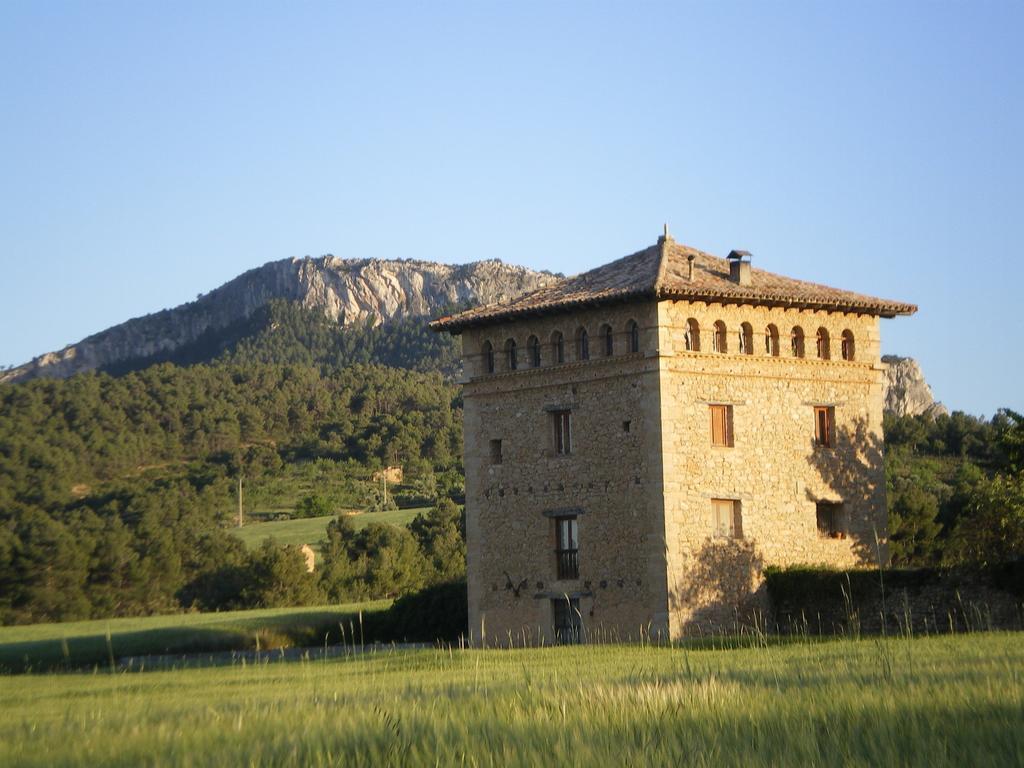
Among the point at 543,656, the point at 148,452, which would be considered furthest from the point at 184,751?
the point at 148,452

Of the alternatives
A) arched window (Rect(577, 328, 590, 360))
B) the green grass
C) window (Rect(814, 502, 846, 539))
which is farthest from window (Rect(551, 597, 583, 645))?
the green grass

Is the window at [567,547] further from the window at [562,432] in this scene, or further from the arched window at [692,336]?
the arched window at [692,336]

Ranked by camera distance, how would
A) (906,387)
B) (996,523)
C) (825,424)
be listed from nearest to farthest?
(996,523) < (825,424) < (906,387)

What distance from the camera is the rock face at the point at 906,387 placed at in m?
81.6

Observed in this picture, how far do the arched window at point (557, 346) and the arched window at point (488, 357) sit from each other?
1.68 meters

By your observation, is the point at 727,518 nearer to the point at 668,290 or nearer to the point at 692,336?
the point at 692,336

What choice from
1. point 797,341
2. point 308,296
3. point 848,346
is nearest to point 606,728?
point 797,341

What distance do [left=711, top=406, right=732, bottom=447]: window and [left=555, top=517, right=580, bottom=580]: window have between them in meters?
3.31

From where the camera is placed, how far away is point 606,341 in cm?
2817

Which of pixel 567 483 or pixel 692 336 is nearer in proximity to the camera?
pixel 692 336

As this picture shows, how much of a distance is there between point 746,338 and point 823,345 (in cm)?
217

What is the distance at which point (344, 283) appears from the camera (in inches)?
5620

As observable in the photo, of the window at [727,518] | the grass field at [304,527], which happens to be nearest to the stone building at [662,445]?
the window at [727,518]

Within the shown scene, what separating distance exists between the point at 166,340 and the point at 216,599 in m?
94.8
